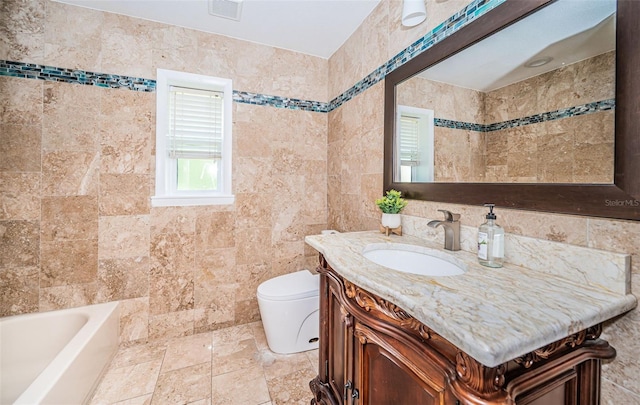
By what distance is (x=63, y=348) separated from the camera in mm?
1632

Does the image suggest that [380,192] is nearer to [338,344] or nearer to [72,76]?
[338,344]

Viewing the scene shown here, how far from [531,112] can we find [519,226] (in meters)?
0.41

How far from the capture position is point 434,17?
4.33 ft

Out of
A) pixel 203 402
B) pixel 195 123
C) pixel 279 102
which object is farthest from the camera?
pixel 279 102

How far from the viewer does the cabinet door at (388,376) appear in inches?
25.6

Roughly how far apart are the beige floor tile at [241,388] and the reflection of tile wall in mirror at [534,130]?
159 centimetres

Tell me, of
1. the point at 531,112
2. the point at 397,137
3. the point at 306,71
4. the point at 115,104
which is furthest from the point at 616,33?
the point at 115,104

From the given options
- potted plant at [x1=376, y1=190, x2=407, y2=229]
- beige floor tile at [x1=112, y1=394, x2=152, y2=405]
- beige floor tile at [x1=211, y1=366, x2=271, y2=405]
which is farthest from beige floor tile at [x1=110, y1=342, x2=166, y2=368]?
potted plant at [x1=376, y1=190, x2=407, y2=229]

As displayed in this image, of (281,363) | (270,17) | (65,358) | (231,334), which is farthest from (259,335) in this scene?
(270,17)

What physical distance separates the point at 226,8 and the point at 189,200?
4.72 feet

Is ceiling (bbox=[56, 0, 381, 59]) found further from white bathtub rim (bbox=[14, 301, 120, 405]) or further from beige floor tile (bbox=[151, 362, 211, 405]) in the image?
beige floor tile (bbox=[151, 362, 211, 405])

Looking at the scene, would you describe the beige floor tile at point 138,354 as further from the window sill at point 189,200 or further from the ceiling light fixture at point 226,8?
the ceiling light fixture at point 226,8

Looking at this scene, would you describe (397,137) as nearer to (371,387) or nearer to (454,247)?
(454,247)

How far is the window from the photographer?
2.03 metres
